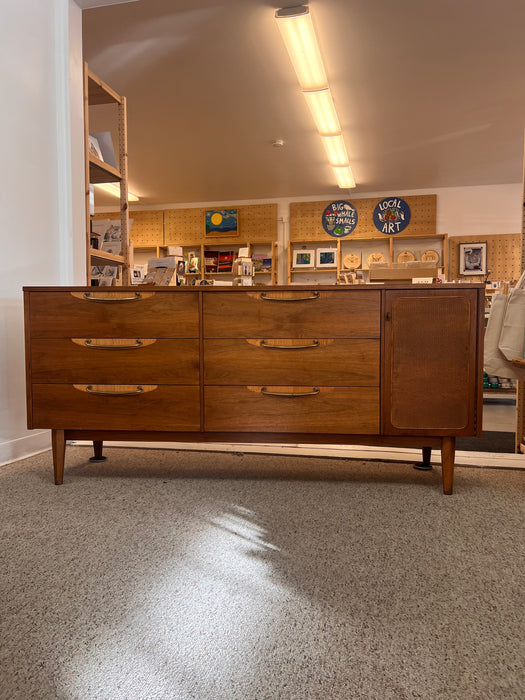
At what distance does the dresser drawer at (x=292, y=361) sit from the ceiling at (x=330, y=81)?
253 centimetres

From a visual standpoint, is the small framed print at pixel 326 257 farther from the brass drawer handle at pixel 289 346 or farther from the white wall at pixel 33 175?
the brass drawer handle at pixel 289 346

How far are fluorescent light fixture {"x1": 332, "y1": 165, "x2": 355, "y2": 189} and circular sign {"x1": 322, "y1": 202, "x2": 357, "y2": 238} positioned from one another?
0.61 m

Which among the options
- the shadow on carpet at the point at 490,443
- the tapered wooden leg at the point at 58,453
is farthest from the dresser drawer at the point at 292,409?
the shadow on carpet at the point at 490,443

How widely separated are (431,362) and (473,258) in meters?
6.26

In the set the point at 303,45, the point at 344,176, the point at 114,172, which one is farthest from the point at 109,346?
the point at 344,176

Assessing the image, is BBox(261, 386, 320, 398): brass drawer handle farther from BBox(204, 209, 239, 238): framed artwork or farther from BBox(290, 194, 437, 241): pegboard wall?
BBox(204, 209, 239, 238): framed artwork

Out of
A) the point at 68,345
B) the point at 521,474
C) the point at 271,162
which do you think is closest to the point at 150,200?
the point at 271,162

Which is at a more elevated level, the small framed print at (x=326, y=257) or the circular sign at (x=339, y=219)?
the circular sign at (x=339, y=219)

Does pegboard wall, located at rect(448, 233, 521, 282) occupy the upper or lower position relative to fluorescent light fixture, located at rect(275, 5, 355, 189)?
lower

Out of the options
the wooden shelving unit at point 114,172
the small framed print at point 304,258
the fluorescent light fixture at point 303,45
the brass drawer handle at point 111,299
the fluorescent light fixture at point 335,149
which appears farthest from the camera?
the small framed print at point 304,258

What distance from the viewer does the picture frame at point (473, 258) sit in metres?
7.00

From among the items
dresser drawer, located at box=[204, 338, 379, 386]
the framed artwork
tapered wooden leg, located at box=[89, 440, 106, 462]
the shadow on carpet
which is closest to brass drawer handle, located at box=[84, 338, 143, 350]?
dresser drawer, located at box=[204, 338, 379, 386]

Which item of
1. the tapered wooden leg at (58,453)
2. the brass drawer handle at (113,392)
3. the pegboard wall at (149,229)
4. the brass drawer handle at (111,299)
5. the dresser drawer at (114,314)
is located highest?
the pegboard wall at (149,229)

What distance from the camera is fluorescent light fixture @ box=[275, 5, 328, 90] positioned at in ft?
9.39
